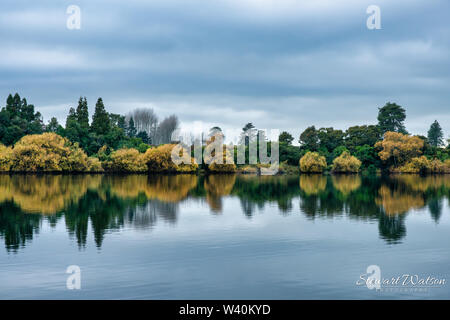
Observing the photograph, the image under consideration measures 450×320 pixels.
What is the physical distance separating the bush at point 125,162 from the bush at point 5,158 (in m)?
11.0

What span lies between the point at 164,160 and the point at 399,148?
33.7 meters

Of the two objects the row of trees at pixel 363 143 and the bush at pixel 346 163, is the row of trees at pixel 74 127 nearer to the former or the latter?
the row of trees at pixel 363 143

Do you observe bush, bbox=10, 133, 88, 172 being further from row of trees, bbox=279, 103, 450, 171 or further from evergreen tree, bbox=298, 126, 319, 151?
evergreen tree, bbox=298, 126, 319, 151

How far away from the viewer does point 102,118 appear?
61188 mm

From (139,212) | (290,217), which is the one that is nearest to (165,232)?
(139,212)

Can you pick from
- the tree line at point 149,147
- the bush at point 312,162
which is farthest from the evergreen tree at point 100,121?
the bush at point 312,162

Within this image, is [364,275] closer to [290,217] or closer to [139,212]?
[290,217]

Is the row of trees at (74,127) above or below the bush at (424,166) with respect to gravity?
above

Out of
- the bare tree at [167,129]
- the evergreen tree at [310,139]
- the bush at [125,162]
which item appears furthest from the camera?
the bare tree at [167,129]

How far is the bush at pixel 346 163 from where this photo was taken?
60344 millimetres

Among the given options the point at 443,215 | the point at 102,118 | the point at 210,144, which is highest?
the point at 102,118

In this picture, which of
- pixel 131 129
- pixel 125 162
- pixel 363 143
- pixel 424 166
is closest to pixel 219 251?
pixel 125 162

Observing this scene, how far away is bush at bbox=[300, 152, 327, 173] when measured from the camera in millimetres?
60384
